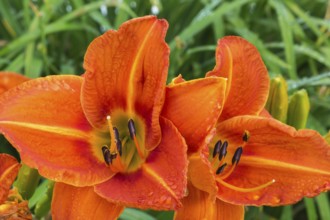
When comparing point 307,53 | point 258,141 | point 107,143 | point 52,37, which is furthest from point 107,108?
point 52,37

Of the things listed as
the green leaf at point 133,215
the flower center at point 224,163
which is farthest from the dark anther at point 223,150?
the green leaf at point 133,215

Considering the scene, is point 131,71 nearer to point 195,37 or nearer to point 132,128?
point 132,128

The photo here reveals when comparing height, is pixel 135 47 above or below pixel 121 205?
above

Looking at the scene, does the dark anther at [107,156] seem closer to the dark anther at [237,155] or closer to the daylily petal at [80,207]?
the daylily petal at [80,207]

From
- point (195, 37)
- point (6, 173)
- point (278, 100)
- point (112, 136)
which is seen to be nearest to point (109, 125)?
point (112, 136)

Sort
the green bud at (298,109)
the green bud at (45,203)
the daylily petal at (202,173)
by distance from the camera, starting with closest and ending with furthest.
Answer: the daylily petal at (202,173) < the green bud at (45,203) < the green bud at (298,109)

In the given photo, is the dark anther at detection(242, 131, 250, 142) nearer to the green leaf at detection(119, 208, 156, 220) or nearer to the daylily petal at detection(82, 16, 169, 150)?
the daylily petal at detection(82, 16, 169, 150)

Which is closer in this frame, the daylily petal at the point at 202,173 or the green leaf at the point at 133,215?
the daylily petal at the point at 202,173

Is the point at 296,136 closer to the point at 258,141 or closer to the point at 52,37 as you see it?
the point at 258,141
